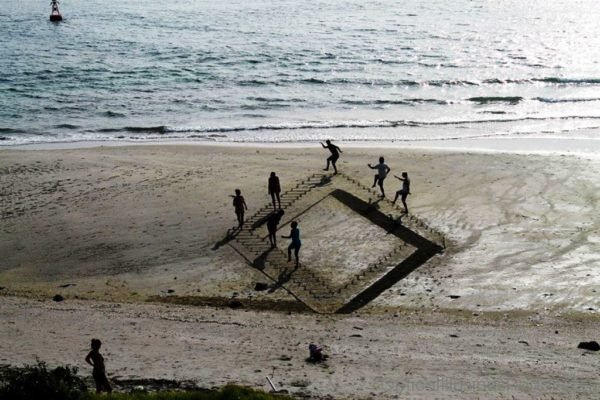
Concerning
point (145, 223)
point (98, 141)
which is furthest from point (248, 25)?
point (145, 223)

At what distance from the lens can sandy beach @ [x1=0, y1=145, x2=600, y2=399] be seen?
15289 millimetres

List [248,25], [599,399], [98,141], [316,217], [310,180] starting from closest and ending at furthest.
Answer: [599,399] < [316,217] < [310,180] < [98,141] < [248,25]

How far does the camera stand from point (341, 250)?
21516 millimetres

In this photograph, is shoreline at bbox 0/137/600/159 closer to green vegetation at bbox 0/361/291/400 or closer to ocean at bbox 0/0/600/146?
ocean at bbox 0/0/600/146

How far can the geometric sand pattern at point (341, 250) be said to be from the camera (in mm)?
19328

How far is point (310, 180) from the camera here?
89.2 feet

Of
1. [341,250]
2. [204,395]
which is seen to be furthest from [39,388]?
[341,250]

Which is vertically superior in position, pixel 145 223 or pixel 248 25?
pixel 248 25

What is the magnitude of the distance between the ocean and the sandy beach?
8.77 m

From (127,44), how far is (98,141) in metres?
32.4

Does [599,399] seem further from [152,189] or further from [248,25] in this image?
[248,25]

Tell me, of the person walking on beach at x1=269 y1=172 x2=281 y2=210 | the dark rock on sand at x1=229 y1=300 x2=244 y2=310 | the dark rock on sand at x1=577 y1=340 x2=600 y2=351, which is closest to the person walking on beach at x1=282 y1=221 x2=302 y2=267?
the dark rock on sand at x1=229 y1=300 x2=244 y2=310

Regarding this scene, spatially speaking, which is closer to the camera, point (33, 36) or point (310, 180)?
point (310, 180)

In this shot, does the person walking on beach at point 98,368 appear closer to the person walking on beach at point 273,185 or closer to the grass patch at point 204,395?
the grass patch at point 204,395
